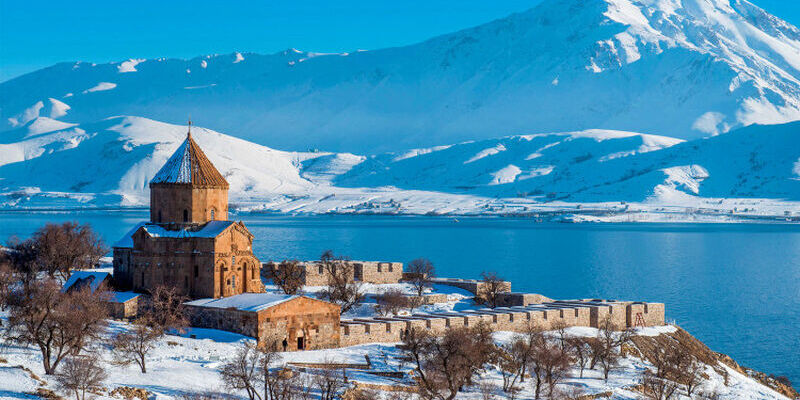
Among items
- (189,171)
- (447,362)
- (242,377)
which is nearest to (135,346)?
(242,377)

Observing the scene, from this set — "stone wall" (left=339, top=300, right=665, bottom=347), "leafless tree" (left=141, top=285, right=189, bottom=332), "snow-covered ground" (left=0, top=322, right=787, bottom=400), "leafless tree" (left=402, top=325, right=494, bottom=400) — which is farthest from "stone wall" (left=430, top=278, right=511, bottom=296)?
"leafless tree" (left=402, top=325, right=494, bottom=400)

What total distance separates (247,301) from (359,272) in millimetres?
17067

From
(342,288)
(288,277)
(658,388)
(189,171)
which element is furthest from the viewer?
(288,277)

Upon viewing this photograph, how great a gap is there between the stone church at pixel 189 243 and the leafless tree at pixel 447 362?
12030 mm

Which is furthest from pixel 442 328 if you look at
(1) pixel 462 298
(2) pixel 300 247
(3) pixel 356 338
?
(2) pixel 300 247

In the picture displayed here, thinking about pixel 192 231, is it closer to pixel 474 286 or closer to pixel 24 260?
pixel 24 260

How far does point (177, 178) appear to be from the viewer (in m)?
48.7

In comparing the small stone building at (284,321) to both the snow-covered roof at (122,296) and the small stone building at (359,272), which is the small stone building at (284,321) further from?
the small stone building at (359,272)

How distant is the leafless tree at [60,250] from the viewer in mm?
56938

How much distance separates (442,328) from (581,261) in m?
72.3

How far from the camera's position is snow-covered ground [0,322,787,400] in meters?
33.2

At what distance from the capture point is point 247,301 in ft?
144

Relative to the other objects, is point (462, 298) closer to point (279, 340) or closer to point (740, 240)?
point (279, 340)

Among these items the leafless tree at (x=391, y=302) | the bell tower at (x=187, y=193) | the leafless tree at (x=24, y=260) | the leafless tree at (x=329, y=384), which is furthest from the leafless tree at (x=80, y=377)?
the leafless tree at (x=24, y=260)
